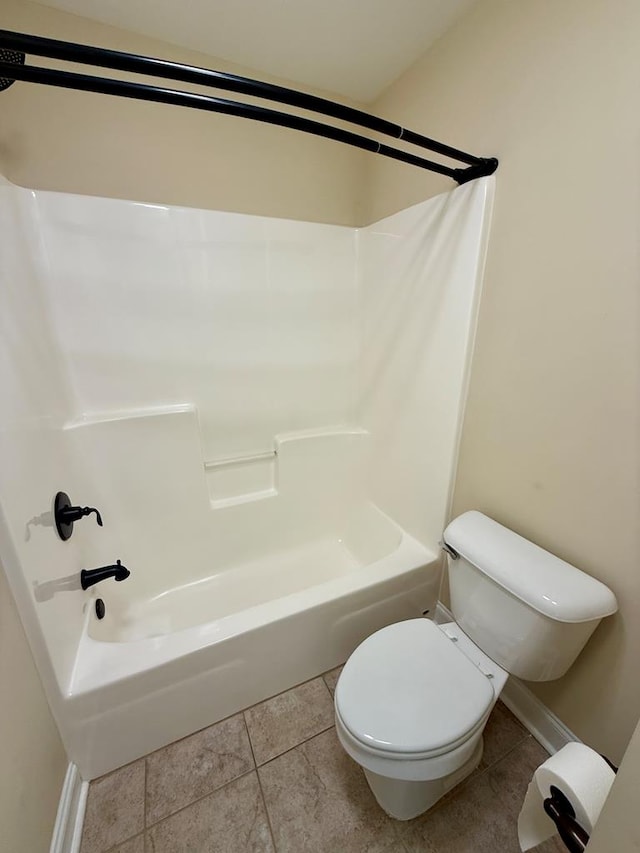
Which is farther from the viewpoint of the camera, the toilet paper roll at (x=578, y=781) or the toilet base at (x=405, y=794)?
the toilet base at (x=405, y=794)

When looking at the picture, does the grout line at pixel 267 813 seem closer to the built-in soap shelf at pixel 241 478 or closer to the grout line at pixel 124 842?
the grout line at pixel 124 842

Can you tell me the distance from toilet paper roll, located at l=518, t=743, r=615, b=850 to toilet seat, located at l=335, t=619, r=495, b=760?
20cm

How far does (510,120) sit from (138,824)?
7.37ft

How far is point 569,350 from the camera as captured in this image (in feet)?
3.02

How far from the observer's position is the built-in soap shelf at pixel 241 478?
1.68m

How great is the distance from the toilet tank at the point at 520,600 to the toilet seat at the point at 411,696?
0.36ft

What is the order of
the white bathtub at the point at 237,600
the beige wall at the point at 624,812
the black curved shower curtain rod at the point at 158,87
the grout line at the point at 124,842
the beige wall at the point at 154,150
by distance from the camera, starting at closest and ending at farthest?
1. the beige wall at the point at 624,812
2. the black curved shower curtain rod at the point at 158,87
3. the grout line at the point at 124,842
4. the white bathtub at the point at 237,600
5. the beige wall at the point at 154,150

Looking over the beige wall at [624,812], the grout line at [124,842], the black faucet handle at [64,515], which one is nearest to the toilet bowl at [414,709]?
the beige wall at [624,812]

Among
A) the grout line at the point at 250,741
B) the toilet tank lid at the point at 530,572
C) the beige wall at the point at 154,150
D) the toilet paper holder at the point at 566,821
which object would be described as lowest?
the grout line at the point at 250,741

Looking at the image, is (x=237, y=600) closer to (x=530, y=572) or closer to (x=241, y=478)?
(x=241, y=478)

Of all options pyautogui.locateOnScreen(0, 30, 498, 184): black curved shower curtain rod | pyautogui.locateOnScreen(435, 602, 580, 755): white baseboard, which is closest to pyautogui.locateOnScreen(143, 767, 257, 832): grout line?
pyautogui.locateOnScreen(435, 602, 580, 755): white baseboard

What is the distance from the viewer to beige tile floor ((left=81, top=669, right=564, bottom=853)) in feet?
3.00

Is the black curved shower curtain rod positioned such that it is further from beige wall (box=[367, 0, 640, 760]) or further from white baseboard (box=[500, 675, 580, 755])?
white baseboard (box=[500, 675, 580, 755])

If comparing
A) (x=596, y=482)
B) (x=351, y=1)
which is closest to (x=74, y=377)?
(x=351, y=1)
